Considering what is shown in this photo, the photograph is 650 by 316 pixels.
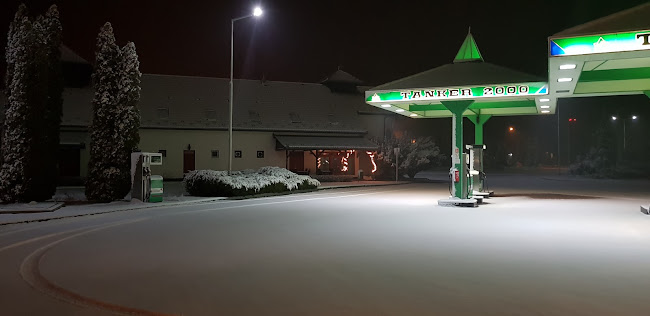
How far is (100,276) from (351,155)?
125 ft

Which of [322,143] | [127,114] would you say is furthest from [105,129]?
[322,143]

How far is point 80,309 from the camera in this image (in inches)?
Result: 238

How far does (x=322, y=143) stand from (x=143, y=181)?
22.5 m

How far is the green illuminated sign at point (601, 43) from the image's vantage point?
39.1ft

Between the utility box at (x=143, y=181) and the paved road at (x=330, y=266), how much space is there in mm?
5569

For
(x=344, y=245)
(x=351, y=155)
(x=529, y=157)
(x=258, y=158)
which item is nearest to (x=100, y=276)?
(x=344, y=245)

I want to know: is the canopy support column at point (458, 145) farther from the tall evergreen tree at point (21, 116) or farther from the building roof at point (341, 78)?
the building roof at point (341, 78)

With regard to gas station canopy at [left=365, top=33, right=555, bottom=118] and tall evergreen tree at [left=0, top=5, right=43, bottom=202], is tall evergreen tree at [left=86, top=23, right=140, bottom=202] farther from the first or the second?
gas station canopy at [left=365, top=33, right=555, bottom=118]

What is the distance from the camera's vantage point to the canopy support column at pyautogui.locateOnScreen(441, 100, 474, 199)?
20.3 meters

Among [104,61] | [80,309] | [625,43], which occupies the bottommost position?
[80,309]

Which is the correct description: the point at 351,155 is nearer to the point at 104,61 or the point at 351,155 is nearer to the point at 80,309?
the point at 104,61

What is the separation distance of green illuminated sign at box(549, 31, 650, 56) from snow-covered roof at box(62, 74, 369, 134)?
102 feet

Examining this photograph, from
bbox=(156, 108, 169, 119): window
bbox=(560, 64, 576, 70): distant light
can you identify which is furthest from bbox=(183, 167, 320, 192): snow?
bbox=(560, 64, 576, 70): distant light

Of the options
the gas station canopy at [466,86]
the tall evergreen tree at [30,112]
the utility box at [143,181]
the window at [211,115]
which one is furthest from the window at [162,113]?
the gas station canopy at [466,86]
